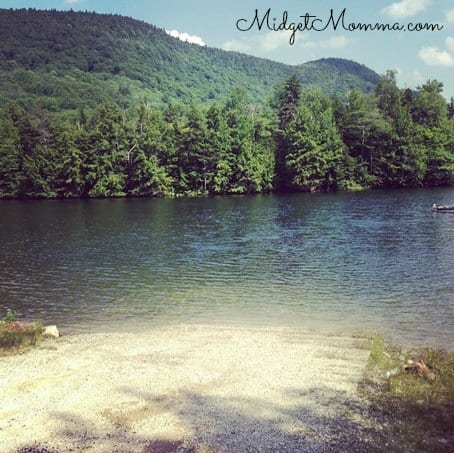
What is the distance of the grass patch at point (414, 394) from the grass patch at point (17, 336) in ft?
40.1

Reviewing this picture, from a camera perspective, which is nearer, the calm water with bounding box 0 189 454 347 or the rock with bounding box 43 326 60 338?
the rock with bounding box 43 326 60 338

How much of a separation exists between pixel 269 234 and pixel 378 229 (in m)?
11.1

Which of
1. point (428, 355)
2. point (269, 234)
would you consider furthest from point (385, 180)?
point (428, 355)

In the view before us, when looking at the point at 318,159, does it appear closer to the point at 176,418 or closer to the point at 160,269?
the point at 160,269

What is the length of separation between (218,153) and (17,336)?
298 feet

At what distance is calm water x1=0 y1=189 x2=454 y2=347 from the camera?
24141 millimetres

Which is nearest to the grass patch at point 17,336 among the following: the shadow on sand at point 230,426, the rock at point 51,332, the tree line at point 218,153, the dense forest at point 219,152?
the rock at point 51,332

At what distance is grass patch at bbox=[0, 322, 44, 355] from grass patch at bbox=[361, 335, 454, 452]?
12.2m

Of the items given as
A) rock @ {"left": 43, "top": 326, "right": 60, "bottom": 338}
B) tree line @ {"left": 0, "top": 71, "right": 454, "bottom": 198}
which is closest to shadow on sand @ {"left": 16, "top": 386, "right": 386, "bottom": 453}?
rock @ {"left": 43, "top": 326, "right": 60, "bottom": 338}

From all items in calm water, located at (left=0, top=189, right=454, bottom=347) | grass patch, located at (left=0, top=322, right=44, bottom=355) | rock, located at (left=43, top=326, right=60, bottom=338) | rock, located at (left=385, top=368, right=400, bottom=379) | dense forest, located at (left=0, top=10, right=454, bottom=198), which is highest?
dense forest, located at (left=0, top=10, right=454, bottom=198)

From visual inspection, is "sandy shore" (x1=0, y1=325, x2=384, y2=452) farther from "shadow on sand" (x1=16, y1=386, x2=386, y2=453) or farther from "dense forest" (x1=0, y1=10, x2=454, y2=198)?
"dense forest" (x1=0, y1=10, x2=454, y2=198)

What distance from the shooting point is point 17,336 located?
1920 centimetres

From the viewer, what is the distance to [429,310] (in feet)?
77.2

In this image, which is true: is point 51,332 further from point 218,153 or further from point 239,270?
point 218,153
